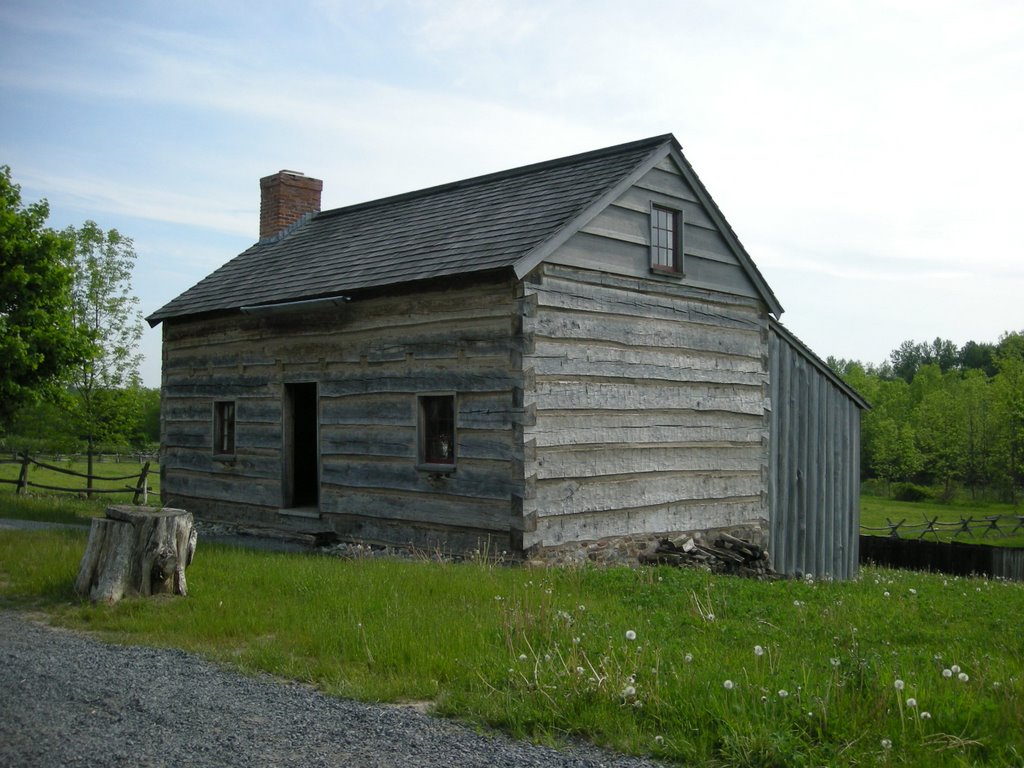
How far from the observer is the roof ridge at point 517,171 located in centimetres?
1428

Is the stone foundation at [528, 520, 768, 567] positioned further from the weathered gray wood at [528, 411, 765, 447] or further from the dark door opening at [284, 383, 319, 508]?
the dark door opening at [284, 383, 319, 508]

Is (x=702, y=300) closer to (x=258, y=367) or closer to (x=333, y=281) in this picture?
(x=333, y=281)

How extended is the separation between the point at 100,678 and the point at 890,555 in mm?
22022

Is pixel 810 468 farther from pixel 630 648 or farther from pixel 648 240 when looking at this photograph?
pixel 630 648

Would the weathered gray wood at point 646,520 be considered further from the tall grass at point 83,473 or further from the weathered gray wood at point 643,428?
the tall grass at point 83,473

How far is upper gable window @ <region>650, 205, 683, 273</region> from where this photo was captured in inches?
561

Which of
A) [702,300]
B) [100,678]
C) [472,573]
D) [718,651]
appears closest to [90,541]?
[100,678]

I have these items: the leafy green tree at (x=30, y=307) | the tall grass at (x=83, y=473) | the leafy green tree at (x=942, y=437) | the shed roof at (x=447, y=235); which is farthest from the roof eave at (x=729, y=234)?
the leafy green tree at (x=942, y=437)

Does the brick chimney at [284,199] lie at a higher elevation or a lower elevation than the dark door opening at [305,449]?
higher

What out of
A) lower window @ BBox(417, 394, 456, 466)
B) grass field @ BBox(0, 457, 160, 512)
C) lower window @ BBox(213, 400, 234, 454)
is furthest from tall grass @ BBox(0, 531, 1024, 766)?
grass field @ BBox(0, 457, 160, 512)

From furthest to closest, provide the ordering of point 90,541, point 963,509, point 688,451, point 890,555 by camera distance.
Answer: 1. point 963,509
2. point 890,555
3. point 688,451
4. point 90,541

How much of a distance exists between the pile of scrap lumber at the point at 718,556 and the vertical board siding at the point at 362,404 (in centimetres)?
281

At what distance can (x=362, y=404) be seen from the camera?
1405 centimetres

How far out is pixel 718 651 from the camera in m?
6.52
